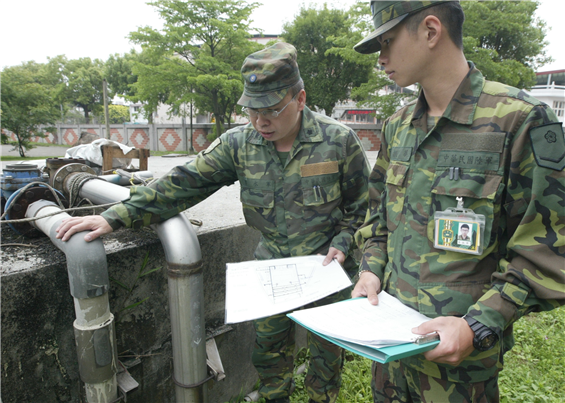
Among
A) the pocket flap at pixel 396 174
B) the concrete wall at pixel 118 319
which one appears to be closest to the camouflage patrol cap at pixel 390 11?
the pocket flap at pixel 396 174

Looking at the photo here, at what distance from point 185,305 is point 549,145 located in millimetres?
1578

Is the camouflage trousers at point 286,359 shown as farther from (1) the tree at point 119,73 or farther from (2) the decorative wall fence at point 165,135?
(1) the tree at point 119,73

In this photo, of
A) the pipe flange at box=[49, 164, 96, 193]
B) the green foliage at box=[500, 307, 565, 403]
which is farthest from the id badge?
the pipe flange at box=[49, 164, 96, 193]

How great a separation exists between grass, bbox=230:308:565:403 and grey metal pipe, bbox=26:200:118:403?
4.60 feet

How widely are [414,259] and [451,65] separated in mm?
658

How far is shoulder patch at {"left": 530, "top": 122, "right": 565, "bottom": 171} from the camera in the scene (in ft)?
3.33

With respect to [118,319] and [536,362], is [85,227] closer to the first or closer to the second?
[118,319]

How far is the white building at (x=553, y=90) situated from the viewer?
41.5 metres

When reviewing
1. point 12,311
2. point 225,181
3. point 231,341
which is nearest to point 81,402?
point 12,311

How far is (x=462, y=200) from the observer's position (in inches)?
46.3

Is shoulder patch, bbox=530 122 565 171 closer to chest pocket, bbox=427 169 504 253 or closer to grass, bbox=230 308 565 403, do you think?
chest pocket, bbox=427 169 504 253

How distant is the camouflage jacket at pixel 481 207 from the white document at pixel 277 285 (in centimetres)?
26

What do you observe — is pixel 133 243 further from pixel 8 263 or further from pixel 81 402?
pixel 81 402

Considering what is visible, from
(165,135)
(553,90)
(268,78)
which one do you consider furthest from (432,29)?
(553,90)
